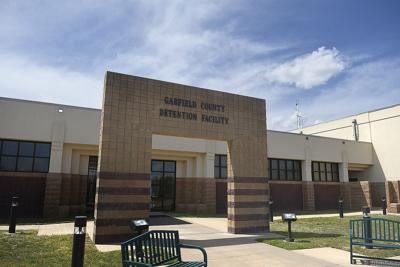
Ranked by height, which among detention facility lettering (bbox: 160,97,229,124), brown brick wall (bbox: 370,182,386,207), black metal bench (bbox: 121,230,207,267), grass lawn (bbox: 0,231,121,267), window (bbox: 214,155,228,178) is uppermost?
detention facility lettering (bbox: 160,97,229,124)

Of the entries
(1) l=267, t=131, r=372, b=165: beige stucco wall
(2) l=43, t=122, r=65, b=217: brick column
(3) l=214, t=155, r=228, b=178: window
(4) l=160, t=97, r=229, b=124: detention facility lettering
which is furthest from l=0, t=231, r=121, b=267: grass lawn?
(1) l=267, t=131, r=372, b=165: beige stucco wall

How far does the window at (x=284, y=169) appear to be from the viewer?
1037 inches

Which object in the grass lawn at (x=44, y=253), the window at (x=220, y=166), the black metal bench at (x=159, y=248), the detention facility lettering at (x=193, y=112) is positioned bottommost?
the grass lawn at (x=44, y=253)

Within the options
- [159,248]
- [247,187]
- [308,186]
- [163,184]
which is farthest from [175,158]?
[159,248]

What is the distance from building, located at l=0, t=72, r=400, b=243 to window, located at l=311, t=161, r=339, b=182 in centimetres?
9

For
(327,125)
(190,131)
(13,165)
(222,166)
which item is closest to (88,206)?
(13,165)

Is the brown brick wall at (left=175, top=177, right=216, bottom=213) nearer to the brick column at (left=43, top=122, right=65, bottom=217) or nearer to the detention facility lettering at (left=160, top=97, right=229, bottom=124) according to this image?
the brick column at (left=43, top=122, right=65, bottom=217)

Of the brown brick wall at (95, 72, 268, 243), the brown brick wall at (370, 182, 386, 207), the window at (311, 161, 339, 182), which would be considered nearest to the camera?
the brown brick wall at (95, 72, 268, 243)

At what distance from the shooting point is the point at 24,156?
18.0m

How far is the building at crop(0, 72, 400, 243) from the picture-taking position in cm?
1037

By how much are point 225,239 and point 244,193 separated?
218cm

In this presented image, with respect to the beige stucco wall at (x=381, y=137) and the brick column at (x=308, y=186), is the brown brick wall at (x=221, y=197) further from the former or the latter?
the beige stucco wall at (x=381, y=137)

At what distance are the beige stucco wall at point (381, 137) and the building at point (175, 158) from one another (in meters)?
0.10

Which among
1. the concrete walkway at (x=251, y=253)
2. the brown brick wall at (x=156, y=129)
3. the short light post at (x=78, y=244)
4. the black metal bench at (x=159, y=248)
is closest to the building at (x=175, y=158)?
the brown brick wall at (x=156, y=129)
